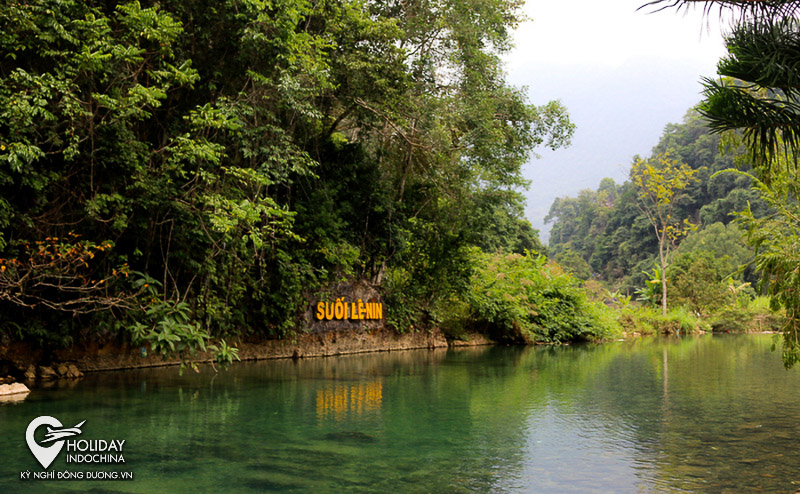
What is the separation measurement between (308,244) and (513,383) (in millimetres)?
5859

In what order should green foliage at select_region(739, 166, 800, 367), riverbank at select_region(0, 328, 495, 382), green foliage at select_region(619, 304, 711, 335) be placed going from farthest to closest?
green foliage at select_region(619, 304, 711, 335), riverbank at select_region(0, 328, 495, 382), green foliage at select_region(739, 166, 800, 367)

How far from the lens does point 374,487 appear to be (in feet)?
15.2

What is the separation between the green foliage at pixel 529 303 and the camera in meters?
19.9

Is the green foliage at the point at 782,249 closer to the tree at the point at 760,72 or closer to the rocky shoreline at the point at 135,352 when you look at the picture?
the tree at the point at 760,72

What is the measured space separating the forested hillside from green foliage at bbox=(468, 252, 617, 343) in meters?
19.5

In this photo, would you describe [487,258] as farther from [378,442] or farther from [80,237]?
[378,442]

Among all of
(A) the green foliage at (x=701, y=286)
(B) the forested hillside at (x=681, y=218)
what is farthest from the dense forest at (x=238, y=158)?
(B) the forested hillside at (x=681, y=218)

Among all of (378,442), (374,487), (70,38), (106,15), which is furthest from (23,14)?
(374,487)

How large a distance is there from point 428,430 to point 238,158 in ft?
23.3

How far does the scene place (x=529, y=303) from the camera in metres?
20.9

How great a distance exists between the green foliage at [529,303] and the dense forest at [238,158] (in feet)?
6.29

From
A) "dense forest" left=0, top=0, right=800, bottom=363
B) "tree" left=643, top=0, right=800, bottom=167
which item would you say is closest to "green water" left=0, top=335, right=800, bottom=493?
"dense forest" left=0, top=0, right=800, bottom=363

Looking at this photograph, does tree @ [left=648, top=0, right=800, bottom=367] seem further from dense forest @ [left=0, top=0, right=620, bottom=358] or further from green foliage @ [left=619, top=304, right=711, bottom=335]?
green foliage @ [left=619, top=304, right=711, bottom=335]

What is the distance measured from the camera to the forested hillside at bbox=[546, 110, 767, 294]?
44250mm
